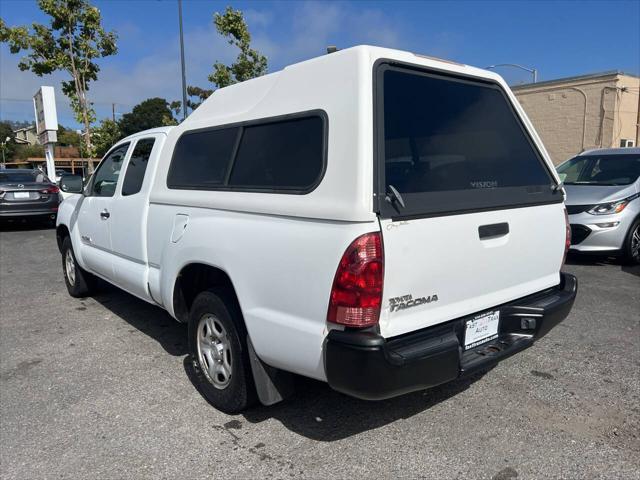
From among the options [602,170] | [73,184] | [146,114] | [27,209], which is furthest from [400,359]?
[146,114]

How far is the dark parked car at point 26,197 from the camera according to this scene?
12.1 meters

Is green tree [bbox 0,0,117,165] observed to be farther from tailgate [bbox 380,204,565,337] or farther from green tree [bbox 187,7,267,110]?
tailgate [bbox 380,204,565,337]

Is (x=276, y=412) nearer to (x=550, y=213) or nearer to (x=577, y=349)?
(x=550, y=213)

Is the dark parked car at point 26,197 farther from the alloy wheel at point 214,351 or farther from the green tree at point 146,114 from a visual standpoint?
the green tree at point 146,114

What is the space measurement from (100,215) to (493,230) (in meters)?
3.72

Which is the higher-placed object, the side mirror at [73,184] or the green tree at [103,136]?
the green tree at [103,136]

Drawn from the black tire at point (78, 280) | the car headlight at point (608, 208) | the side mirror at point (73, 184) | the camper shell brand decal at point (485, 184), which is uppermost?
the camper shell brand decal at point (485, 184)

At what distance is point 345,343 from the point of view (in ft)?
7.79

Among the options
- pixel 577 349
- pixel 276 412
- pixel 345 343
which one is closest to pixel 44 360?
pixel 276 412

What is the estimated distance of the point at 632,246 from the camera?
7.30 m

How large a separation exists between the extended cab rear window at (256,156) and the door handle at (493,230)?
95 cm

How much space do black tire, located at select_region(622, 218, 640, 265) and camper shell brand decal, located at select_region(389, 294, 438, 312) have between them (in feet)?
19.4

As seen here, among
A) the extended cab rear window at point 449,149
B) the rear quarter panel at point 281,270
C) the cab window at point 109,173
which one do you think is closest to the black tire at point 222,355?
the rear quarter panel at point 281,270

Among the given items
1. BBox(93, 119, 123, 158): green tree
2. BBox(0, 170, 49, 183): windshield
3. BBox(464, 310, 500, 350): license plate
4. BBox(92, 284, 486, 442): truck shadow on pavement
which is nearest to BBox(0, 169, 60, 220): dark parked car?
BBox(0, 170, 49, 183): windshield
